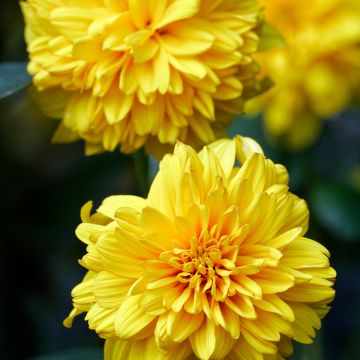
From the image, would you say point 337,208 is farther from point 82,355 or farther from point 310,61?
point 82,355

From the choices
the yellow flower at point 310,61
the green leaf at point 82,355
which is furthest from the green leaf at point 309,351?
the yellow flower at point 310,61

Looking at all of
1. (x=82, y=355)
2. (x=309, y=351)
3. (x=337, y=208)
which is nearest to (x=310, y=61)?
(x=337, y=208)

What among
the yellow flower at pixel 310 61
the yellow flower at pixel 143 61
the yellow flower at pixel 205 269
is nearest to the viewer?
the yellow flower at pixel 205 269

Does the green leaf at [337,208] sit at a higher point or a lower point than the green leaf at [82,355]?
lower

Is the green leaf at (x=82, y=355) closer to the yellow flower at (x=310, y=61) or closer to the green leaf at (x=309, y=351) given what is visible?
the green leaf at (x=309, y=351)

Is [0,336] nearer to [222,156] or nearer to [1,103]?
[1,103]

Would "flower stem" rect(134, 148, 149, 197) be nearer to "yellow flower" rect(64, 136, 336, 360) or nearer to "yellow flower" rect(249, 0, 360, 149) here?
"yellow flower" rect(64, 136, 336, 360)
